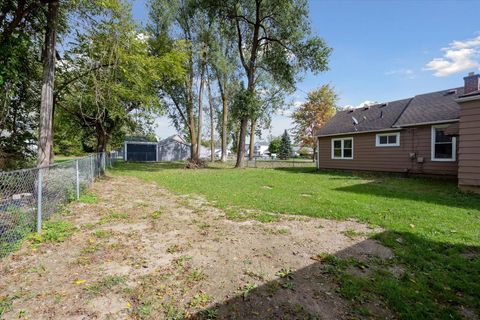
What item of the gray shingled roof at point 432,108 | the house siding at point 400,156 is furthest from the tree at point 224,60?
the gray shingled roof at point 432,108

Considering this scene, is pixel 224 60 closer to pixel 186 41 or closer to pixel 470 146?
pixel 186 41

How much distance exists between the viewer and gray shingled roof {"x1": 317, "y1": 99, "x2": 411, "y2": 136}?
1291 cm

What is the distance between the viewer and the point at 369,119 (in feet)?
45.8

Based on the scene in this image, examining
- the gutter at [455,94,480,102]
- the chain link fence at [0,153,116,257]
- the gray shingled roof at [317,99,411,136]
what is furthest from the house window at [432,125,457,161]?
the chain link fence at [0,153,116,257]

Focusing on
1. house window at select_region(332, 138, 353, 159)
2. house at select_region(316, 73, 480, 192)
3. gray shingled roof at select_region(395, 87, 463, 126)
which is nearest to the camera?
house at select_region(316, 73, 480, 192)

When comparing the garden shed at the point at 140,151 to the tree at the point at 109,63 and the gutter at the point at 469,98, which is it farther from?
the gutter at the point at 469,98

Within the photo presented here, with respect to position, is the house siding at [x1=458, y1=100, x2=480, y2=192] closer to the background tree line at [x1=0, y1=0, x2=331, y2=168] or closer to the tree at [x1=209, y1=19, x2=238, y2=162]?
the background tree line at [x1=0, y1=0, x2=331, y2=168]

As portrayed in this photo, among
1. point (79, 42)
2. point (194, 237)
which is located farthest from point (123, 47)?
point (194, 237)

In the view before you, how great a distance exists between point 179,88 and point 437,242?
1909cm

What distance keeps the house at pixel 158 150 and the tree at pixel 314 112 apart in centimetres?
1684

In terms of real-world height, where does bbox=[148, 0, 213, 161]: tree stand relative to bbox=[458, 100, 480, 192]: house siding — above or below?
above

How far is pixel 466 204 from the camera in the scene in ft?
20.2

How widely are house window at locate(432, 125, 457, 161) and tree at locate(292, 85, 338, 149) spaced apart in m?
17.2

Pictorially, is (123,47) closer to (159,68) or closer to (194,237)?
(159,68)
